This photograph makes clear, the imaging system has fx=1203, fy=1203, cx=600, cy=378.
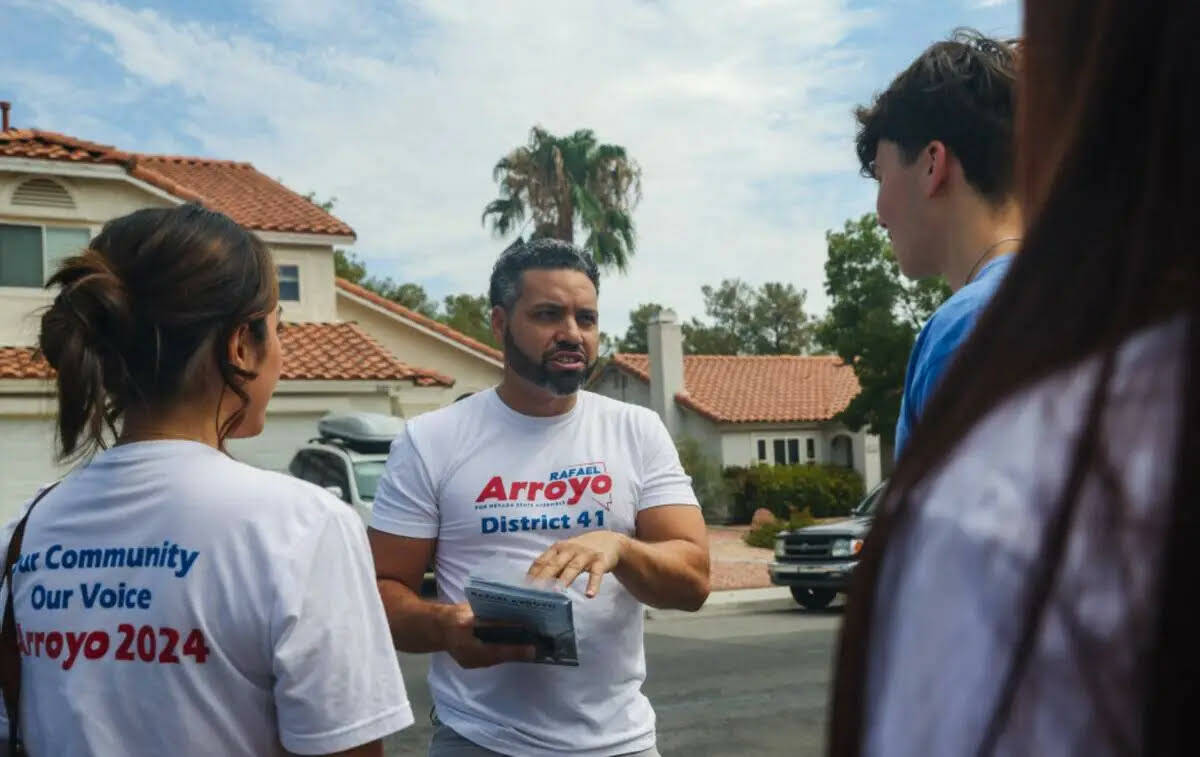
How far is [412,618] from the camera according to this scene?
311 cm

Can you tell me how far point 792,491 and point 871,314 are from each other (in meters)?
5.91

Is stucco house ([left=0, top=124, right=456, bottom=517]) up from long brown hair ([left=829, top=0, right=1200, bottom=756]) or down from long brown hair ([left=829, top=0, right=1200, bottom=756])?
up

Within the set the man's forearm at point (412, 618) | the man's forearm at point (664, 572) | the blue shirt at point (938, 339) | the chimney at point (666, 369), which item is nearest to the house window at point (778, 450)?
the chimney at point (666, 369)

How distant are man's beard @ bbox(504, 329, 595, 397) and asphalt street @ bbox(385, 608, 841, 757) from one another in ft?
9.31

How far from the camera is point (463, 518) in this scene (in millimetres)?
3311

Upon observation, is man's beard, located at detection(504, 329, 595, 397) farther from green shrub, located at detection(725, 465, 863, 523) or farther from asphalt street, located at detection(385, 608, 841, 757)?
green shrub, located at detection(725, 465, 863, 523)

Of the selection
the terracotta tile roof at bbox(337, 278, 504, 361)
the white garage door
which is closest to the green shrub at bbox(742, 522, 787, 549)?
the terracotta tile roof at bbox(337, 278, 504, 361)

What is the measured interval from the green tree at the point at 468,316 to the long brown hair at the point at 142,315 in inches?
2312

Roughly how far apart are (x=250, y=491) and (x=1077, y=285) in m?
1.49

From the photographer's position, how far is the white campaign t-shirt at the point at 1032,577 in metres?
0.59

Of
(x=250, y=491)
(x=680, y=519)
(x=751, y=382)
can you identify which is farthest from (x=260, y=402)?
(x=751, y=382)

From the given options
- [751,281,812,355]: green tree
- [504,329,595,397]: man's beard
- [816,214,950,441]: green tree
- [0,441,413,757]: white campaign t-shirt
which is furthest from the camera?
[751,281,812,355]: green tree

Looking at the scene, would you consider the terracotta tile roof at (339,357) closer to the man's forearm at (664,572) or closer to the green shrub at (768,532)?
the green shrub at (768,532)

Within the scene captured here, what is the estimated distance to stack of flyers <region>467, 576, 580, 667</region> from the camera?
263 cm
